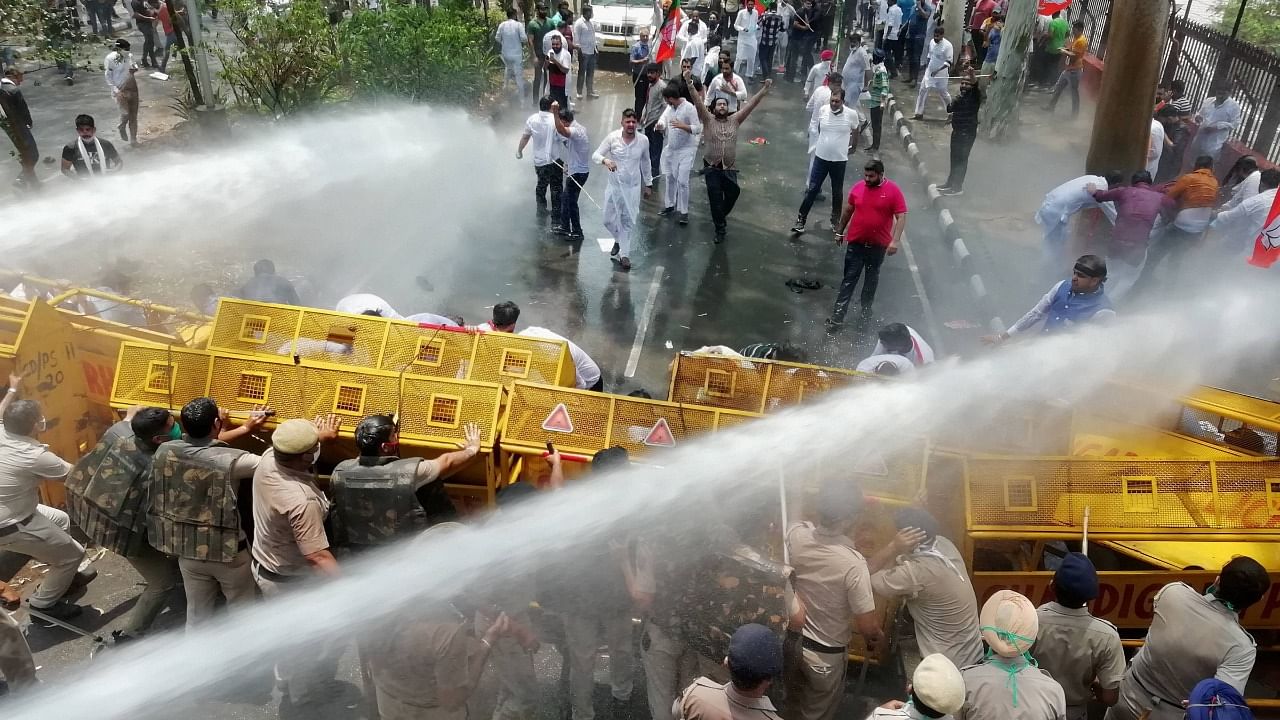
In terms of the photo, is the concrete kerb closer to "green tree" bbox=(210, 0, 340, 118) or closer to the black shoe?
the black shoe

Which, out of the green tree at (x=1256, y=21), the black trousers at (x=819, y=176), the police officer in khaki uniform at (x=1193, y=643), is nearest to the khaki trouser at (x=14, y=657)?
the police officer in khaki uniform at (x=1193, y=643)

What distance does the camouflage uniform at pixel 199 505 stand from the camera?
5027mm

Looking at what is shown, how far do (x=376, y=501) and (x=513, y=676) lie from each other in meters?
1.21

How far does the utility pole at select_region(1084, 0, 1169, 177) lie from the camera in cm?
1107

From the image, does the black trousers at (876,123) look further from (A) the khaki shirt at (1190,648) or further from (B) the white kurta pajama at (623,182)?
(A) the khaki shirt at (1190,648)

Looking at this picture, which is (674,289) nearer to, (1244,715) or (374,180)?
(374,180)

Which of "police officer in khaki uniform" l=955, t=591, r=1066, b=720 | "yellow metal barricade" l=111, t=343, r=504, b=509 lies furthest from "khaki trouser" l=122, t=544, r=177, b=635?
"police officer in khaki uniform" l=955, t=591, r=1066, b=720

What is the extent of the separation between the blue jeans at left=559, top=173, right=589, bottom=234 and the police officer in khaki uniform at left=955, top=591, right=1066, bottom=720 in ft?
27.9

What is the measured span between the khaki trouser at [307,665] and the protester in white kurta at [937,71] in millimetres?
14613

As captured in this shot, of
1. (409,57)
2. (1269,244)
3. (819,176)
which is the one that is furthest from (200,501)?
(409,57)

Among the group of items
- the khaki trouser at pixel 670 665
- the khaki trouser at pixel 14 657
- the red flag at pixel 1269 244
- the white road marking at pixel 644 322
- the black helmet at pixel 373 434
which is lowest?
the white road marking at pixel 644 322

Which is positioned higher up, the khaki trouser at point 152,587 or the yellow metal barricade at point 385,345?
the yellow metal barricade at point 385,345

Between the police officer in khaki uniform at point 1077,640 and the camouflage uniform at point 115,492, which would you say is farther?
the camouflage uniform at point 115,492

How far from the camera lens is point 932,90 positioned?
17.0m
